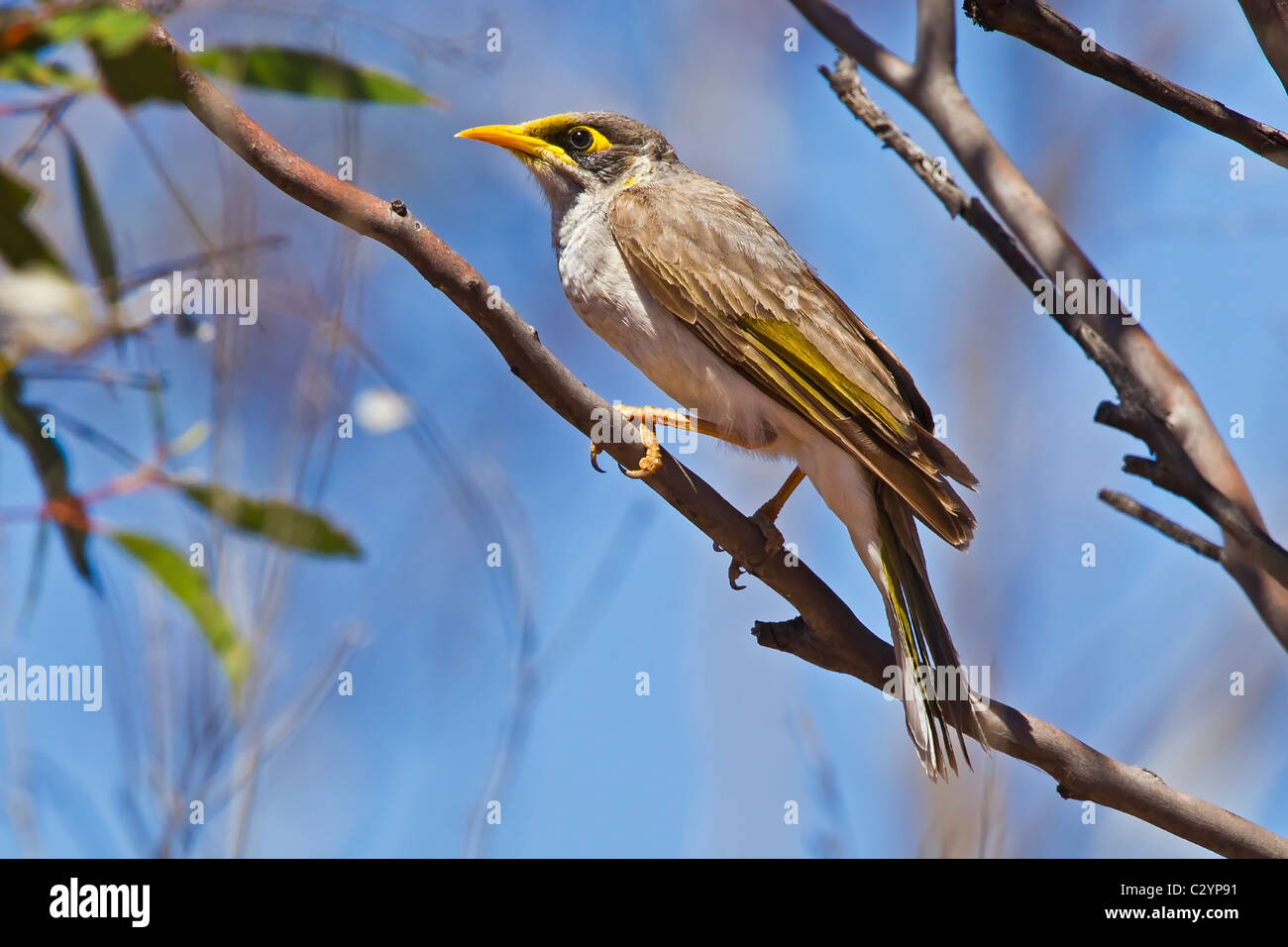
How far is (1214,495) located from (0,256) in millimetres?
2520

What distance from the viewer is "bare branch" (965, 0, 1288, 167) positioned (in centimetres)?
254

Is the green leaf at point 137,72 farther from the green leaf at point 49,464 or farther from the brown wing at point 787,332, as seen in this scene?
the brown wing at point 787,332

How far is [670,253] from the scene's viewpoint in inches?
177

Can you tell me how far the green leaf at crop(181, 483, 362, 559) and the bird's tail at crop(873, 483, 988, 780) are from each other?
5.56 ft

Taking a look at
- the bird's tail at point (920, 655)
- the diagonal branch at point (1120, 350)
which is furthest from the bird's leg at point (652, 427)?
the diagonal branch at point (1120, 350)

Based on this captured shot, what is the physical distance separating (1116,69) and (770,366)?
1832mm

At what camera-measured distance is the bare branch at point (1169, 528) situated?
8.66 feet

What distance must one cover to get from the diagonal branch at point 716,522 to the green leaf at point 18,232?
0.44 meters

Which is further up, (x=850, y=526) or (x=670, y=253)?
(x=670, y=253)

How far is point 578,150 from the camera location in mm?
5293

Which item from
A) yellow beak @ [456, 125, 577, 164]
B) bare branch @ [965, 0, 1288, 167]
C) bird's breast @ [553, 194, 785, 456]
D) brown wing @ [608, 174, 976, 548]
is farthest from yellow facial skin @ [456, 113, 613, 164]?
bare branch @ [965, 0, 1288, 167]
